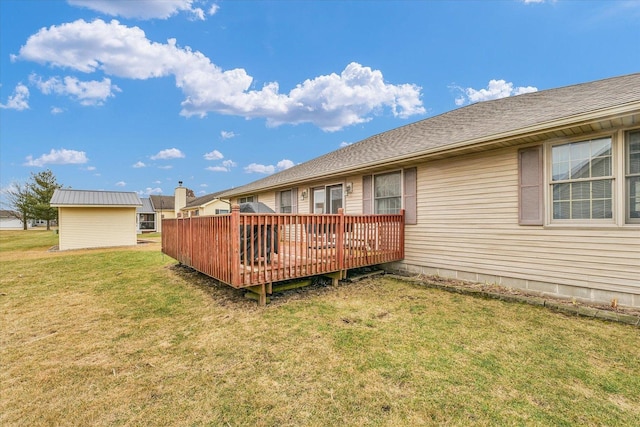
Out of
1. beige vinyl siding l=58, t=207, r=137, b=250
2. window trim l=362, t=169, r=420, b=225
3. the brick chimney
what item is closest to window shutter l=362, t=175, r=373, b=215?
window trim l=362, t=169, r=420, b=225

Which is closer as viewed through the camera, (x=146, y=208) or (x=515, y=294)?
(x=515, y=294)

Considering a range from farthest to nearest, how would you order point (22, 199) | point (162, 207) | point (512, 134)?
point (162, 207) → point (22, 199) → point (512, 134)

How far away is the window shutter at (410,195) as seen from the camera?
639 centimetres

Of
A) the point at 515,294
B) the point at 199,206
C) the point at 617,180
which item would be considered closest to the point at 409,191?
the point at 515,294

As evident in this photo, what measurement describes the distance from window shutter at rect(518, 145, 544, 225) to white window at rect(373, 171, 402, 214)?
2449 millimetres

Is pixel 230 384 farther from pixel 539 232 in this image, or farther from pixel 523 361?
pixel 539 232

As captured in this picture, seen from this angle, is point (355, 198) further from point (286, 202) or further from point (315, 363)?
point (315, 363)

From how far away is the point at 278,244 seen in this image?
4449mm

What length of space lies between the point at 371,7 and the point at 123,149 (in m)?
22.6

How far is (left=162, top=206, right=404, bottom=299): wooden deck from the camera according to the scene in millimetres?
4269

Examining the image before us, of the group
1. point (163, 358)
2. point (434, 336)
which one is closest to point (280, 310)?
point (163, 358)

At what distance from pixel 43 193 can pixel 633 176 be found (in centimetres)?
3989

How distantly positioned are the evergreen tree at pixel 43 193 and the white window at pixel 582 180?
121ft

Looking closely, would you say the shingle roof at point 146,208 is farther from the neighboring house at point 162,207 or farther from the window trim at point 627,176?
the window trim at point 627,176
